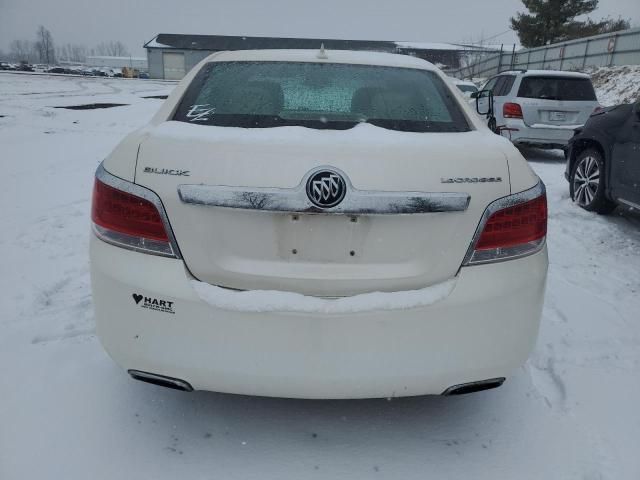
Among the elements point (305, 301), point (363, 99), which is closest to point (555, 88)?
point (363, 99)

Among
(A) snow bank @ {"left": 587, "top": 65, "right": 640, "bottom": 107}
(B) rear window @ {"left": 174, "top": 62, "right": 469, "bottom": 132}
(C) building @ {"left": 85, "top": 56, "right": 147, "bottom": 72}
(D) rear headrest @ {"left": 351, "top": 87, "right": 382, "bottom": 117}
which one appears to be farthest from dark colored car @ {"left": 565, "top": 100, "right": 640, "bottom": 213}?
(C) building @ {"left": 85, "top": 56, "right": 147, "bottom": 72}

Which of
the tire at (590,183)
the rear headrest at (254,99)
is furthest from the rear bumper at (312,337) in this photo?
the tire at (590,183)

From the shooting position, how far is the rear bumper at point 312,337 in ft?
5.77

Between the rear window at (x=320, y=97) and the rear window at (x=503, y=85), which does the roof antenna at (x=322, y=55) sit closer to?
the rear window at (x=320, y=97)

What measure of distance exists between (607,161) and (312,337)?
16.5 feet

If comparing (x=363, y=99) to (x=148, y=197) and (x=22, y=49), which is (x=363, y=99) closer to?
(x=148, y=197)

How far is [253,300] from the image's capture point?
1.76 m

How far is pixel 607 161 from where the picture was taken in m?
5.48

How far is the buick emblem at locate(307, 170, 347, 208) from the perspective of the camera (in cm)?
171

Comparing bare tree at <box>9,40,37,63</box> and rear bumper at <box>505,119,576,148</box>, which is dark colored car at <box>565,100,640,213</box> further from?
bare tree at <box>9,40,37,63</box>

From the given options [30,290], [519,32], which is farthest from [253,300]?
[519,32]

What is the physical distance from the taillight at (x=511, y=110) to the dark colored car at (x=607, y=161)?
3.46 meters

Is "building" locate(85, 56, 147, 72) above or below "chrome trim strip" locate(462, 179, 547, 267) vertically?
above

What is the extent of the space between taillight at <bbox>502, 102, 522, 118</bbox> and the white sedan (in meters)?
8.40
